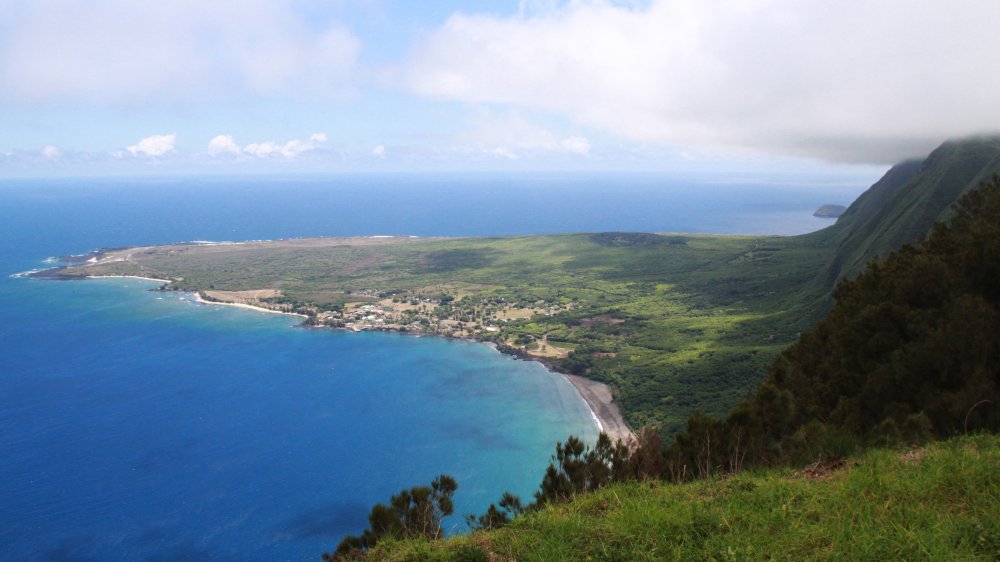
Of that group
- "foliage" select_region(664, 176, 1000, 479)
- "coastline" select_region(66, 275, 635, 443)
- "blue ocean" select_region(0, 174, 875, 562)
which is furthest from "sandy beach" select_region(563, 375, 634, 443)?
"foliage" select_region(664, 176, 1000, 479)

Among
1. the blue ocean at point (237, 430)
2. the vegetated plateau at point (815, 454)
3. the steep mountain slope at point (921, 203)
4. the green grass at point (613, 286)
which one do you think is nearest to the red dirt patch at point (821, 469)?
the vegetated plateau at point (815, 454)

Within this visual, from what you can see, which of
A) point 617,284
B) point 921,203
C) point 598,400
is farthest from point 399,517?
point 617,284

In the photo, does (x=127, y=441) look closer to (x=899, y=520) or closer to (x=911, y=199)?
(x=899, y=520)

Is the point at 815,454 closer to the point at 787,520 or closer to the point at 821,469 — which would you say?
the point at 821,469

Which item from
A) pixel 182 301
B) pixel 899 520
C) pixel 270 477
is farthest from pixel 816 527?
pixel 182 301

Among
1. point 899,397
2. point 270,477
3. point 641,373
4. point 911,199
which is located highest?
point 911,199

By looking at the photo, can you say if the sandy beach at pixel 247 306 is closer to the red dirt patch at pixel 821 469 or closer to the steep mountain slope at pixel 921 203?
the steep mountain slope at pixel 921 203
